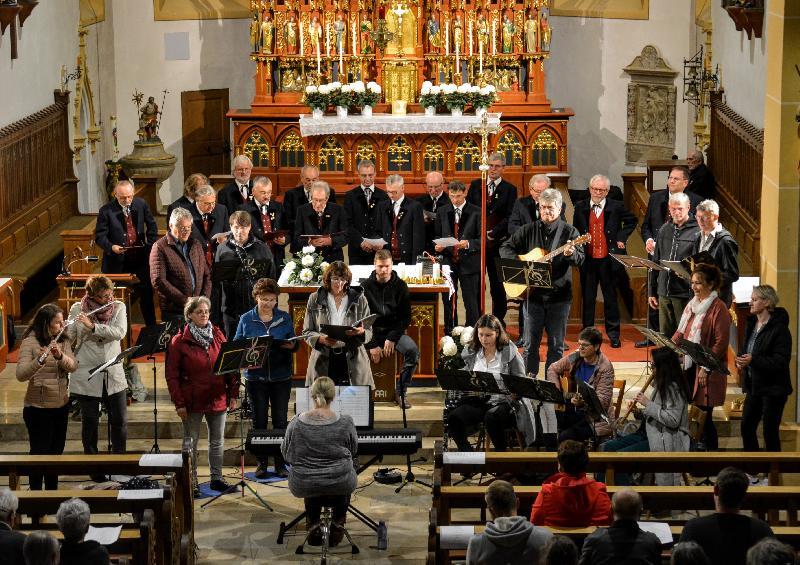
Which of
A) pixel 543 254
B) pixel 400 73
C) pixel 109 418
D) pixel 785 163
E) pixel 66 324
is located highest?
pixel 400 73

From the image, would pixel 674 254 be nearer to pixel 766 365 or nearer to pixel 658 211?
pixel 658 211

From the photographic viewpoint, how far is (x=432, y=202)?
12.6 m

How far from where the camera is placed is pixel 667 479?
8992 millimetres

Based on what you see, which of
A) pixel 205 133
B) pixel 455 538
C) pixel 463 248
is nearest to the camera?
pixel 455 538

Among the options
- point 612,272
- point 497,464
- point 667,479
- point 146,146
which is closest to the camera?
point 497,464

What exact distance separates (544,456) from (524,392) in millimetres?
587

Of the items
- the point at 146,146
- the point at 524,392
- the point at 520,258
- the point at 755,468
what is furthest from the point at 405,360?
the point at 146,146

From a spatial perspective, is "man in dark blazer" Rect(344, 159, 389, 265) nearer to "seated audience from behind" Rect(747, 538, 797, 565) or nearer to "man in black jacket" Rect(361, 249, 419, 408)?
"man in black jacket" Rect(361, 249, 419, 408)

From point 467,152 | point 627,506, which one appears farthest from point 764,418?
point 467,152

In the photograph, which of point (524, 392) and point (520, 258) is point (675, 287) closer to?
point (520, 258)

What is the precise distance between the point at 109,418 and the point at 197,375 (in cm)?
83

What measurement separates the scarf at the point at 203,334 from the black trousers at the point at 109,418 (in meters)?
0.73

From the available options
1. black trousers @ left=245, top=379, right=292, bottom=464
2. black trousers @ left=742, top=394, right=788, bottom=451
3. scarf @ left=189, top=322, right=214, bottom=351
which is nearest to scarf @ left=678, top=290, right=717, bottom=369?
black trousers @ left=742, top=394, right=788, bottom=451

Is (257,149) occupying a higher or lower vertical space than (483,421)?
higher
